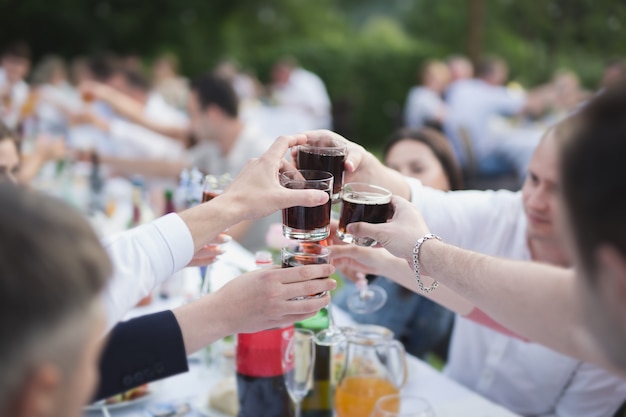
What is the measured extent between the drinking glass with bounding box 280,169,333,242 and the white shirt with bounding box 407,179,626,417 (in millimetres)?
651

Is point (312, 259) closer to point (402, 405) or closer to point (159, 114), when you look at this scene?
point (402, 405)

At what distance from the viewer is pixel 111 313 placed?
154cm

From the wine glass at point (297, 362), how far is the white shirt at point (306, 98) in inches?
374

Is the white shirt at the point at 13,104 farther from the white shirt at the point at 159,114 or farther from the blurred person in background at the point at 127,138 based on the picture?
the white shirt at the point at 159,114

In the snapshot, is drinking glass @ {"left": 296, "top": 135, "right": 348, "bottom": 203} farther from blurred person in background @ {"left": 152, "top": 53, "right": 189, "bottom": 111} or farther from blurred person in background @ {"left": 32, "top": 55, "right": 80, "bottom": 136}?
blurred person in background @ {"left": 152, "top": 53, "right": 189, "bottom": 111}

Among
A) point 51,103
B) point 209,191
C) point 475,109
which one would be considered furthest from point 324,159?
point 475,109

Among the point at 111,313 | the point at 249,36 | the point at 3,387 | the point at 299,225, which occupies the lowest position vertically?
the point at 249,36

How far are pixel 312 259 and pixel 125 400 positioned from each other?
30.8 inches

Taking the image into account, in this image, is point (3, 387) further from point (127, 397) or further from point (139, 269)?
point (127, 397)

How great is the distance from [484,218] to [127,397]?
1.43 metres

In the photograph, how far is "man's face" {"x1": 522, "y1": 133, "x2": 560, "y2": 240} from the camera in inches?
84.5

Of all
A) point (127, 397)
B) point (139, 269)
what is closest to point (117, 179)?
point (127, 397)

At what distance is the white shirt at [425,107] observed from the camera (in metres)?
10.3

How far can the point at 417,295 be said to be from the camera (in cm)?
262
